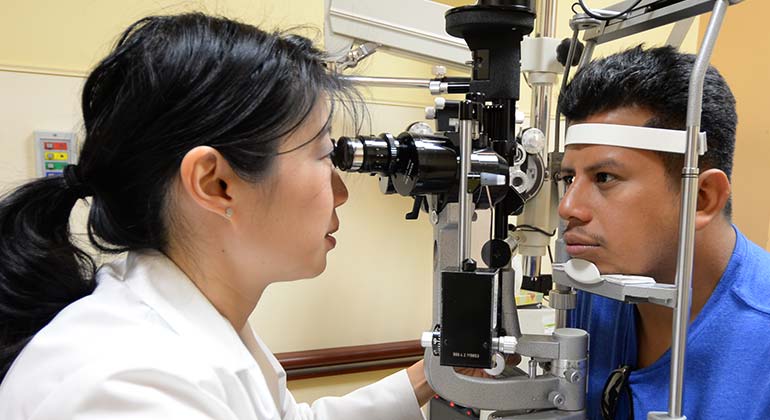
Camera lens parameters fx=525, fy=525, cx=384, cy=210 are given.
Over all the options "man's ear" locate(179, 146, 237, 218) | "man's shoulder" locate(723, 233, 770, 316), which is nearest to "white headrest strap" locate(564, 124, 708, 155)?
"man's shoulder" locate(723, 233, 770, 316)

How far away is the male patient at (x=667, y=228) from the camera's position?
82cm

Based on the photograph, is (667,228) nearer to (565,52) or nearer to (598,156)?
(598,156)

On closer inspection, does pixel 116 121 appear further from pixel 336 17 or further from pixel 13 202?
pixel 336 17

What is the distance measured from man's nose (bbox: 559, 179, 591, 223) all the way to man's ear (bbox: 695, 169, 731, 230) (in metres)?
0.17

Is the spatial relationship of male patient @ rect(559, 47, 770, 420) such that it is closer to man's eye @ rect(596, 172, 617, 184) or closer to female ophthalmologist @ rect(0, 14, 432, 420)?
man's eye @ rect(596, 172, 617, 184)

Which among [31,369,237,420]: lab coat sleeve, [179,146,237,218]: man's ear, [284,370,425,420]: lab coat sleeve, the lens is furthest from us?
[284,370,425,420]: lab coat sleeve

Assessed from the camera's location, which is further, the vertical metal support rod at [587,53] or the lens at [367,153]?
the vertical metal support rod at [587,53]

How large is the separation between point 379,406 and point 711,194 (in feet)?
2.38

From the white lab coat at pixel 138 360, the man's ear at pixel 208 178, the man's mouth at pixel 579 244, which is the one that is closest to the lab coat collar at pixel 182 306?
the white lab coat at pixel 138 360

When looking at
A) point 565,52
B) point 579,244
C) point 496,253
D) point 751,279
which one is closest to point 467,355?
point 496,253

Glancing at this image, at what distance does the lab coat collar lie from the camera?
67 cm

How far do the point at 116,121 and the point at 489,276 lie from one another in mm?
534

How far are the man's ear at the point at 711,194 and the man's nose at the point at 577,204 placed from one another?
17cm

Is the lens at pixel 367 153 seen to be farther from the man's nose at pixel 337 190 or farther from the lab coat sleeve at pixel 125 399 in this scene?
the lab coat sleeve at pixel 125 399
